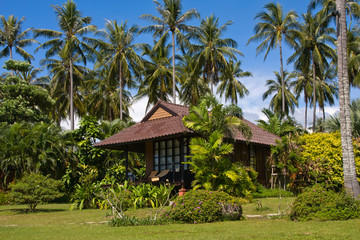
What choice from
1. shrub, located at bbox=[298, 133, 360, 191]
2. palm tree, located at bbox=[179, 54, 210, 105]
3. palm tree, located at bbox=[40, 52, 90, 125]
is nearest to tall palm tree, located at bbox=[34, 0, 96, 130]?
palm tree, located at bbox=[40, 52, 90, 125]

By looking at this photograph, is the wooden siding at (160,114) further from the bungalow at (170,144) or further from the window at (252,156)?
the window at (252,156)

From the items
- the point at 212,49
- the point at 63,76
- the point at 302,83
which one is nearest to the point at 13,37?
the point at 63,76

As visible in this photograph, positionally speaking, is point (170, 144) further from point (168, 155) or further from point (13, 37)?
point (13, 37)

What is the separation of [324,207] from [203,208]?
3.24 metres

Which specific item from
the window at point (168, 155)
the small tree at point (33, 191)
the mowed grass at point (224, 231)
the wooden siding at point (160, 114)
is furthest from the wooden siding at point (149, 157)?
the mowed grass at point (224, 231)

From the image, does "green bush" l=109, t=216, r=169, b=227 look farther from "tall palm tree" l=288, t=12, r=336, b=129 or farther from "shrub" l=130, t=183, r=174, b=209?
"tall palm tree" l=288, t=12, r=336, b=129

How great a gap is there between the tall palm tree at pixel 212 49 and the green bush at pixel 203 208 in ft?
78.7

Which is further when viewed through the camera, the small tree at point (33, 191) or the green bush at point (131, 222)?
the small tree at point (33, 191)

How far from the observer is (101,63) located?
122 ft

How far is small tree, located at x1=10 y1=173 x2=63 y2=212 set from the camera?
1752cm

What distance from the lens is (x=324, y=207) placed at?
11516 millimetres

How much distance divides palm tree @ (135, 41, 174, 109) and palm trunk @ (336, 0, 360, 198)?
80.9ft

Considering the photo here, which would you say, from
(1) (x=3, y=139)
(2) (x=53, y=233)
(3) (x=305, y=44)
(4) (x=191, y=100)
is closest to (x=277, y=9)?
(3) (x=305, y=44)

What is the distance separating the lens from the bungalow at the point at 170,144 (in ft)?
66.3
